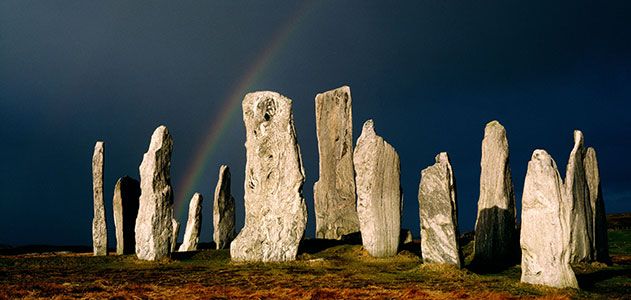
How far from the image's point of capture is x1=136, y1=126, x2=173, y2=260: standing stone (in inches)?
925

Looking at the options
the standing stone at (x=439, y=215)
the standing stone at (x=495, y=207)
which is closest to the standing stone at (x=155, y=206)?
the standing stone at (x=439, y=215)

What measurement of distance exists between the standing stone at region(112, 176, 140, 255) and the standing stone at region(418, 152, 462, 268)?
1548cm

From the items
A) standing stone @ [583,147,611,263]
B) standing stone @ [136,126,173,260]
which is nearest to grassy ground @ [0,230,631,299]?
standing stone @ [136,126,173,260]

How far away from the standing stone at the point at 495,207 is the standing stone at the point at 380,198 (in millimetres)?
3122

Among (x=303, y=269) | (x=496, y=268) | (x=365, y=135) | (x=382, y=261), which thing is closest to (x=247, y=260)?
(x=303, y=269)

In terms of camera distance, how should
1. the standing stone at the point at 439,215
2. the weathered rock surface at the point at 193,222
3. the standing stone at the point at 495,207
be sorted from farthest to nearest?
1. the weathered rock surface at the point at 193,222
2. the standing stone at the point at 495,207
3. the standing stone at the point at 439,215

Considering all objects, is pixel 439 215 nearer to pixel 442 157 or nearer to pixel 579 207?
pixel 442 157

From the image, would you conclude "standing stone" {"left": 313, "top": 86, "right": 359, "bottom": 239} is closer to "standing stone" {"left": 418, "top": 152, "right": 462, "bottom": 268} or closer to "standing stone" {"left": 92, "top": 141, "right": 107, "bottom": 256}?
"standing stone" {"left": 92, "top": 141, "right": 107, "bottom": 256}

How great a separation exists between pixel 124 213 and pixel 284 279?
47.0ft

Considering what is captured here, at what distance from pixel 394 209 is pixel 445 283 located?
7233mm

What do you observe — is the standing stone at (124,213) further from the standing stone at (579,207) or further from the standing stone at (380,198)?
the standing stone at (579,207)

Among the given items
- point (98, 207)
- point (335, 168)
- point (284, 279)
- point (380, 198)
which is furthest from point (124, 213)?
point (284, 279)

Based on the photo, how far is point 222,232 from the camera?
3119 cm

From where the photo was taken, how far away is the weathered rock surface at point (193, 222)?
3092cm
